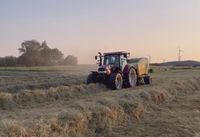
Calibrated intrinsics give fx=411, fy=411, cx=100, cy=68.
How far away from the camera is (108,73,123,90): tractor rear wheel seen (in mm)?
23717

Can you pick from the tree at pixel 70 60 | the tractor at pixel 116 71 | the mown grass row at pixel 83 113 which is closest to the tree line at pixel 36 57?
the tree at pixel 70 60

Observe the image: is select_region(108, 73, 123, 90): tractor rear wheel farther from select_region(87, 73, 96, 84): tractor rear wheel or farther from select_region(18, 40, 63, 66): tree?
select_region(18, 40, 63, 66): tree

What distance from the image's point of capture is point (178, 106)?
63.0ft

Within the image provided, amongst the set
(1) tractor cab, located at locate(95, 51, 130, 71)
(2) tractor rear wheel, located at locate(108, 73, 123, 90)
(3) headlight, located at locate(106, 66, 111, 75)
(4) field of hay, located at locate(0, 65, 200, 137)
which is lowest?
(4) field of hay, located at locate(0, 65, 200, 137)

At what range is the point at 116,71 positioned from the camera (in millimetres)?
25375

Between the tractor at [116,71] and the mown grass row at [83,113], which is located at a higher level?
the tractor at [116,71]

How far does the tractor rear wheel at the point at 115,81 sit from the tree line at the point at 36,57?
7013 cm

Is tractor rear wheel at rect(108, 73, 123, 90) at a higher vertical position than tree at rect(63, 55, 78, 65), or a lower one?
lower

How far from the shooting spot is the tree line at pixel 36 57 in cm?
9356

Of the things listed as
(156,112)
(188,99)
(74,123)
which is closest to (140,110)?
(156,112)

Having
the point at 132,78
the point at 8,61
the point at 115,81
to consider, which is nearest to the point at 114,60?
the point at 132,78

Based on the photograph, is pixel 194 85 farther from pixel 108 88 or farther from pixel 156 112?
pixel 156 112

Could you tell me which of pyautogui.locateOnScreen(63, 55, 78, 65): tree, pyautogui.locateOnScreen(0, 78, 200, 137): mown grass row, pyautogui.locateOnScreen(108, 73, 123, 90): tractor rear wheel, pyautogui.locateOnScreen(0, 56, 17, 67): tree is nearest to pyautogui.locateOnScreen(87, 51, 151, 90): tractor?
pyautogui.locateOnScreen(108, 73, 123, 90): tractor rear wheel

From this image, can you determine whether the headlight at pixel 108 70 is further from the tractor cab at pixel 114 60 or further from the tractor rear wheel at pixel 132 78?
the tractor rear wheel at pixel 132 78
